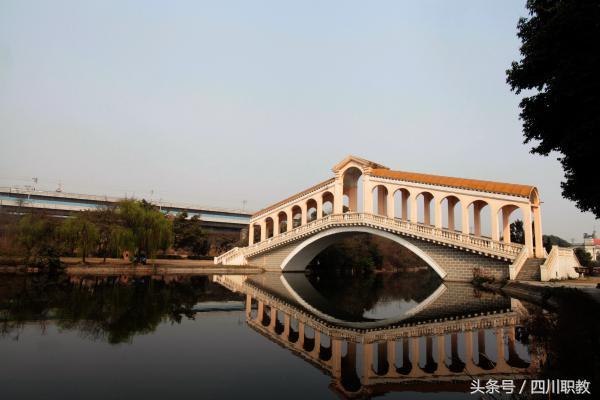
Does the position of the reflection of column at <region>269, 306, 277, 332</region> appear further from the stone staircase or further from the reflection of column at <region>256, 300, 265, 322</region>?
the stone staircase

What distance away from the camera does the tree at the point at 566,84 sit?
7719 mm

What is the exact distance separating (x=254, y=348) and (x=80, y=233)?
65.1ft

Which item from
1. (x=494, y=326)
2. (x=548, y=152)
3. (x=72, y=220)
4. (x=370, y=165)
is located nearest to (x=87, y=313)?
(x=494, y=326)

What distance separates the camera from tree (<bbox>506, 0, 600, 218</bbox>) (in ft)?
25.3

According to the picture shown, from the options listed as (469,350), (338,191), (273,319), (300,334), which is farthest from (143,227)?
(469,350)

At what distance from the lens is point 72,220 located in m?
23.6

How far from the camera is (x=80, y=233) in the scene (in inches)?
922

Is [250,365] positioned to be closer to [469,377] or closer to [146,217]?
[469,377]

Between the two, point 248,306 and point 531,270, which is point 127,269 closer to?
point 248,306

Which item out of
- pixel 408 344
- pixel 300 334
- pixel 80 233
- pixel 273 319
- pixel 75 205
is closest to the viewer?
pixel 408 344

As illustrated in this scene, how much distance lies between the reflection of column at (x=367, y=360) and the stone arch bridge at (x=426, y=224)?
496 inches

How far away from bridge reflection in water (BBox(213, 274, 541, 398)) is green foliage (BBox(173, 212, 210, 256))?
24.4 m

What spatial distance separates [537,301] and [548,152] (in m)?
5.17

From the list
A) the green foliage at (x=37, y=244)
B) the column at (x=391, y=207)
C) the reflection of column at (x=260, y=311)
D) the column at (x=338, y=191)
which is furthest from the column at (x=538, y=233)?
the green foliage at (x=37, y=244)
